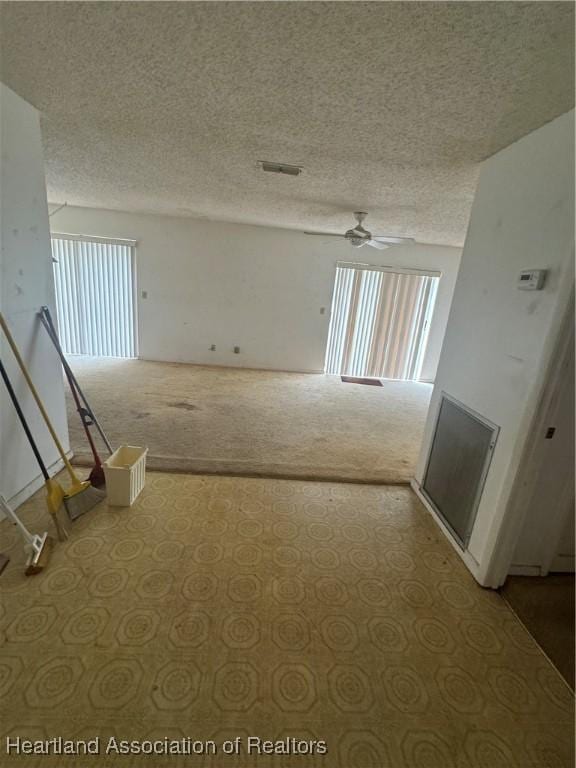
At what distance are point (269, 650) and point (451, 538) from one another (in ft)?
4.33

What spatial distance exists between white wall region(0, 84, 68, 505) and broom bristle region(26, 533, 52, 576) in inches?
18.5

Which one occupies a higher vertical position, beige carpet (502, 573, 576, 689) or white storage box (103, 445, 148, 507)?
white storage box (103, 445, 148, 507)

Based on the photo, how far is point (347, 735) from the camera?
1078 millimetres

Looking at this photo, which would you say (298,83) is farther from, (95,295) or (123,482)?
(95,295)

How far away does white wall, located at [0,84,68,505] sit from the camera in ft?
5.71

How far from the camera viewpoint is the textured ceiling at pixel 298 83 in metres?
1.09

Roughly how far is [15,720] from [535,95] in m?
3.04

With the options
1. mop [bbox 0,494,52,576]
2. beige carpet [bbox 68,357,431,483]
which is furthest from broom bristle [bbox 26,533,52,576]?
beige carpet [bbox 68,357,431,483]

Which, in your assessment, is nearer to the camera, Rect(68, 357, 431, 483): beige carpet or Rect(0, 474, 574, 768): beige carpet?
Rect(0, 474, 574, 768): beige carpet

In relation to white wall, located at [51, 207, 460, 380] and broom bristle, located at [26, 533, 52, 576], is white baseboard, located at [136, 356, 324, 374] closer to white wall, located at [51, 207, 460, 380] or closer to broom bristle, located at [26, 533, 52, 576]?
white wall, located at [51, 207, 460, 380]

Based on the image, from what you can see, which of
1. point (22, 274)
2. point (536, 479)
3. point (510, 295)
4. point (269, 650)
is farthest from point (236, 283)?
point (269, 650)

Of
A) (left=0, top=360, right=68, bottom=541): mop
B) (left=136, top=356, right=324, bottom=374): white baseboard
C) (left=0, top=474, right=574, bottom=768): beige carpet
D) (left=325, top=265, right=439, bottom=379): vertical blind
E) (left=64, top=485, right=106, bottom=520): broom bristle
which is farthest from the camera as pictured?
(left=136, top=356, right=324, bottom=374): white baseboard

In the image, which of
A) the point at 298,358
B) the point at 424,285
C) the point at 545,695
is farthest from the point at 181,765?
the point at 424,285

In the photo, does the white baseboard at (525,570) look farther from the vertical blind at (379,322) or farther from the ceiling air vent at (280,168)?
the vertical blind at (379,322)
